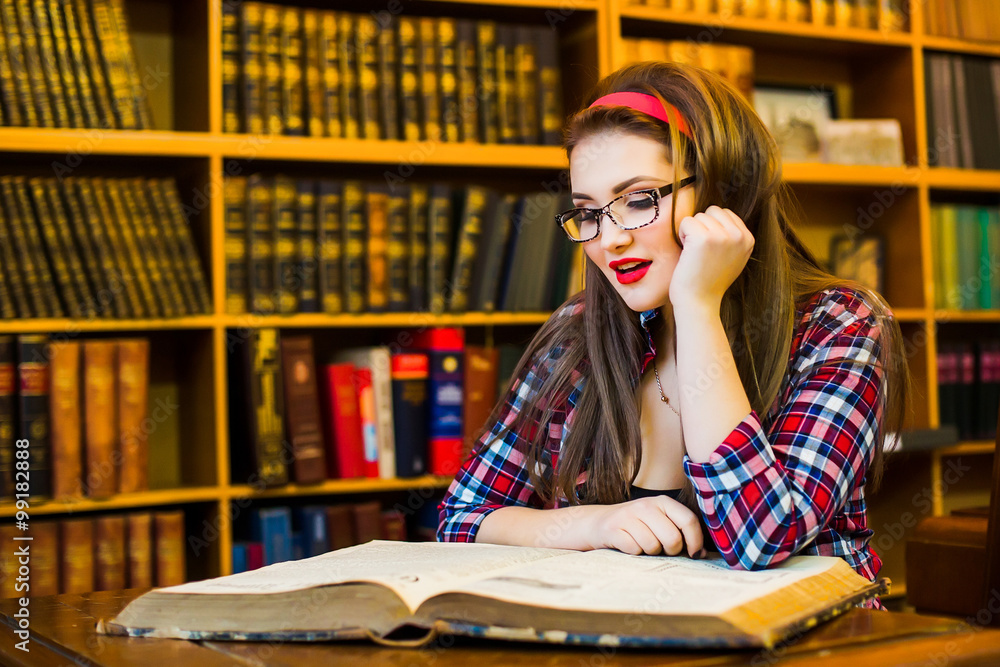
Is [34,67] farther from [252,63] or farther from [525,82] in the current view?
[525,82]

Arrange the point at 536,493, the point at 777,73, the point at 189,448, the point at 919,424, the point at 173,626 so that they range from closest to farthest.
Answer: the point at 173,626 < the point at 536,493 < the point at 189,448 < the point at 919,424 < the point at 777,73

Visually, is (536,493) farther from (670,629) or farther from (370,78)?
(370,78)

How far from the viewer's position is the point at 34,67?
1.84 m

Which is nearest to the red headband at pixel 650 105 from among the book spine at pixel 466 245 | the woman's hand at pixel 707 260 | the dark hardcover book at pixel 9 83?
the woman's hand at pixel 707 260

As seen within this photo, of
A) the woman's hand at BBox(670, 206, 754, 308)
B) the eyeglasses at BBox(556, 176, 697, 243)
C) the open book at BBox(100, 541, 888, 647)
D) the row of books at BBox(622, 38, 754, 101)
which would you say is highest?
the row of books at BBox(622, 38, 754, 101)

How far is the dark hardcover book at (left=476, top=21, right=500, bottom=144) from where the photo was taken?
2201 millimetres

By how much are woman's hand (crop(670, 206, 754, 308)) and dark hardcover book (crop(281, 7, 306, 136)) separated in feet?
4.09

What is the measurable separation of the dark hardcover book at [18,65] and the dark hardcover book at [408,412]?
83cm

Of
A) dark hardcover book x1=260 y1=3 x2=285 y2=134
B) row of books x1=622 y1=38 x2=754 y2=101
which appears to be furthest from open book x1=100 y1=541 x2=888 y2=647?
row of books x1=622 y1=38 x2=754 y2=101

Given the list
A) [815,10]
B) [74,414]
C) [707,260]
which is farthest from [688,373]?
[815,10]

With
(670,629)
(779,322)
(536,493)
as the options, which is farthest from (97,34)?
(670,629)

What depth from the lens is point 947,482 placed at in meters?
2.63

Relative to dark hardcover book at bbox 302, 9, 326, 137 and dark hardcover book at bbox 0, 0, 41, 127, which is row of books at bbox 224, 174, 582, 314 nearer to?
dark hardcover book at bbox 302, 9, 326, 137

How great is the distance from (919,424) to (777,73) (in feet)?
3.33
